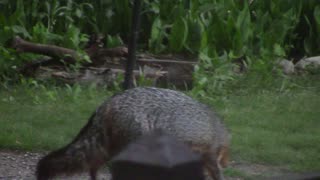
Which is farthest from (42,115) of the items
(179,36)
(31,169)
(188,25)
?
(188,25)

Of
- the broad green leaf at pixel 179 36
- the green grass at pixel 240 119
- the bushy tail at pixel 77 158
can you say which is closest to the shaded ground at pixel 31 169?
the green grass at pixel 240 119

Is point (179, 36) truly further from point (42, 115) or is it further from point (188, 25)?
point (42, 115)

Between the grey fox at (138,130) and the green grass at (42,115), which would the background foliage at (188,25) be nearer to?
the green grass at (42,115)

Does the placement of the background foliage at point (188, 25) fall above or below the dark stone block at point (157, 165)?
below

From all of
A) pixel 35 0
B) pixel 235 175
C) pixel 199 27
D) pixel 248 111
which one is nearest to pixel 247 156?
pixel 235 175

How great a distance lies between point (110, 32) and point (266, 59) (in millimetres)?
2071

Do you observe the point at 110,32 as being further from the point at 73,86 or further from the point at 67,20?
the point at 73,86

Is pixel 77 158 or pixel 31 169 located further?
pixel 31 169

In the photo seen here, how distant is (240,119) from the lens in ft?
27.3

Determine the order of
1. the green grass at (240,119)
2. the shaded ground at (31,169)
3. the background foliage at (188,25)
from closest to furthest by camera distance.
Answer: the shaded ground at (31,169) < the green grass at (240,119) < the background foliage at (188,25)

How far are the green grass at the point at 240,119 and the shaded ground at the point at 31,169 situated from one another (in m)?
0.11

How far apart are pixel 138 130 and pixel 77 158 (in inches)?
17.0

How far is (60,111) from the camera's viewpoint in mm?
8414

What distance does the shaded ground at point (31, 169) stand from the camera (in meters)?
6.77
